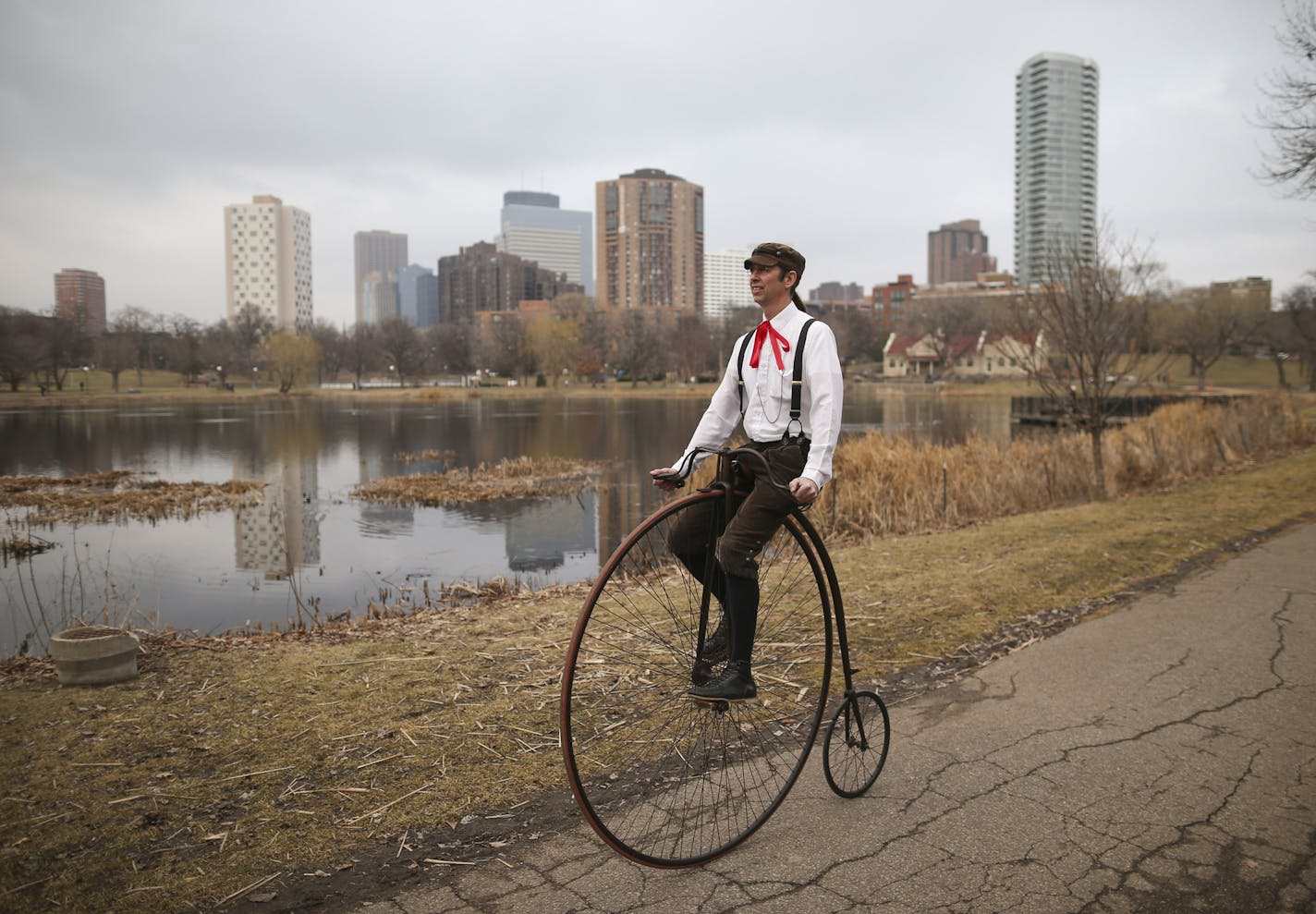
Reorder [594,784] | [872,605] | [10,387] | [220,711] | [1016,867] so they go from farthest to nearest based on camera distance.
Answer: [10,387] < [872,605] < [220,711] < [594,784] < [1016,867]

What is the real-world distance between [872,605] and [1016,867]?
3598 mm

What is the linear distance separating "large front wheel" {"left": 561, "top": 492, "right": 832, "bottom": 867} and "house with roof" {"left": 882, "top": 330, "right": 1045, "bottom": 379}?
293 feet

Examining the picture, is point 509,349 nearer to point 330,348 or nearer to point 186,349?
point 330,348

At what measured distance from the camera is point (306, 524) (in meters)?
16.3

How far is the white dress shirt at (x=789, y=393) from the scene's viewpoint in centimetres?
306

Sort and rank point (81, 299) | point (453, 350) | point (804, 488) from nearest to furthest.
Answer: point (804, 488) < point (81, 299) < point (453, 350)

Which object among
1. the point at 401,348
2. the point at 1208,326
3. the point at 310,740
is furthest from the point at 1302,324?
the point at 401,348

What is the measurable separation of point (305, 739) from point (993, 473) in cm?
1153

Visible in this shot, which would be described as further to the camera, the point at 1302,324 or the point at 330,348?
the point at 330,348

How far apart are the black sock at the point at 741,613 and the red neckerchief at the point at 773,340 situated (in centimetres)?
82

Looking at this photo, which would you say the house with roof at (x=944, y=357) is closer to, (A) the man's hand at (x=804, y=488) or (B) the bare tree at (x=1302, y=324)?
(B) the bare tree at (x=1302, y=324)

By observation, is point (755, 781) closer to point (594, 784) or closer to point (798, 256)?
point (594, 784)

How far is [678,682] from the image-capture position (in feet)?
15.1

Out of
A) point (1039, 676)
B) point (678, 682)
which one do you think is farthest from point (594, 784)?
point (1039, 676)
